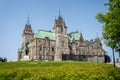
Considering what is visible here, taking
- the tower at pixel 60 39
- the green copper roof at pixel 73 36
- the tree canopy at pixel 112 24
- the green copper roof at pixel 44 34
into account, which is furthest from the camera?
the green copper roof at pixel 73 36

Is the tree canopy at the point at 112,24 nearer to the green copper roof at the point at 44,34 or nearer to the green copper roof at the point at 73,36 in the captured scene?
the green copper roof at the point at 44,34

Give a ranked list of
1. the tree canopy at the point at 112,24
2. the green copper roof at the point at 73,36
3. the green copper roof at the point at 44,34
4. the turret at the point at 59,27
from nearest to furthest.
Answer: the tree canopy at the point at 112,24 < the green copper roof at the point at 44,34 < the turret at the point at 59,27 < the green copper roof at the point at 73,36

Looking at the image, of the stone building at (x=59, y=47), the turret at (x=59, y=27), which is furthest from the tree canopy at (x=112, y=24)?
the turret at (x=59, y=27)

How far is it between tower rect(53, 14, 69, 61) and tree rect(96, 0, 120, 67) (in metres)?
57.5

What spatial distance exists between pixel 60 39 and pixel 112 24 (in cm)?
6412

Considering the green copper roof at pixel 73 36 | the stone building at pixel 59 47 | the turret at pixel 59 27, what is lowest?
the stone building at pixel 59 47

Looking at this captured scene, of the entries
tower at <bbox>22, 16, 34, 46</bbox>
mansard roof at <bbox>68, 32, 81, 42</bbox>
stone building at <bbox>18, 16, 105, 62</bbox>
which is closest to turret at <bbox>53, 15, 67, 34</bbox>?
stone building at <bbox>18, 16, 105, 62</bbox>

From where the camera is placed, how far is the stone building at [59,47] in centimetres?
8951

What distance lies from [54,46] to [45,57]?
304 inches

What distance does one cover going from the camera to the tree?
29.0m

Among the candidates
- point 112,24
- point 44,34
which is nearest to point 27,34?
point 44,34

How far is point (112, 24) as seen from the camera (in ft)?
96.5

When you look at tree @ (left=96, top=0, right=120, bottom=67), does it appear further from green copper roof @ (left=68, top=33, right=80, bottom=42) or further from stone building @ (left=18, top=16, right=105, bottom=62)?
green copper roof @ (left=68, top=33, right=80, bottom=42)

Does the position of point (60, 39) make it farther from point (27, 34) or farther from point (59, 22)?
point (27, 34)
